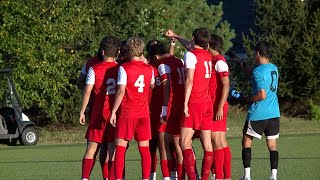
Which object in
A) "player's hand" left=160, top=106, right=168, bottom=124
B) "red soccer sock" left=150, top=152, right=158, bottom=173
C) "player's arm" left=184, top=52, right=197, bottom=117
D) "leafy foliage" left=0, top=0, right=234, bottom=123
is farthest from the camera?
"leafy foliage" left=0, top=0, right=234, bottom=123

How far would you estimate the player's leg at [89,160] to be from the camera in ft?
45.2

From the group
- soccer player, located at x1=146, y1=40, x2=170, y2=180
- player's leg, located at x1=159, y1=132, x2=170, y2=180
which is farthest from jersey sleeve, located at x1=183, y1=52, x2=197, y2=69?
player's leg, located at x1=159, y1=132, x2=170, y2=180

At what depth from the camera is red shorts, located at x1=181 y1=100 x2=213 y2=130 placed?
546 inches

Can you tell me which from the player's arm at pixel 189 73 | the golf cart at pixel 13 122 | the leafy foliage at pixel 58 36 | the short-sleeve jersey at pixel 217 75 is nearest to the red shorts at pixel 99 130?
the player's arm at pixel 189 73

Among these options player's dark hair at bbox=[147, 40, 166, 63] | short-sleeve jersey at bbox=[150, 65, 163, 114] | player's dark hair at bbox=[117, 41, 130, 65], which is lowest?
short-sleeve jersey at bbox=[150, 65, 163, 114]

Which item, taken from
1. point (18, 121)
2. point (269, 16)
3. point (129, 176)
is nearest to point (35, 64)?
point (18, 121)

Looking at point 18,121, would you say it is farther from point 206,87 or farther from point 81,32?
point 206,87

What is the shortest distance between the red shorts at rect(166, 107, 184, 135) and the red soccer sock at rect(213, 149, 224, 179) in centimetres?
68

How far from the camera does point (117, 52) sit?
45.8 feet

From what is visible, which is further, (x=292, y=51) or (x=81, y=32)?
(x=292, y=51)

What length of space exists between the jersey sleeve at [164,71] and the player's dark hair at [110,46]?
79cm

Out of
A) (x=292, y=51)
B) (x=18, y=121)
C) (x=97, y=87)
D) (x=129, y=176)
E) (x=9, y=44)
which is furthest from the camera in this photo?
(x=292, y=51)

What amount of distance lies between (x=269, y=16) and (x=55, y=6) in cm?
978

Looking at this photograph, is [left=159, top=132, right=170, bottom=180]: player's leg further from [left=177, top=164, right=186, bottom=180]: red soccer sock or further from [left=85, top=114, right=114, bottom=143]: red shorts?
[left=85, top=114, right=114, bottom=143]: red shorts
